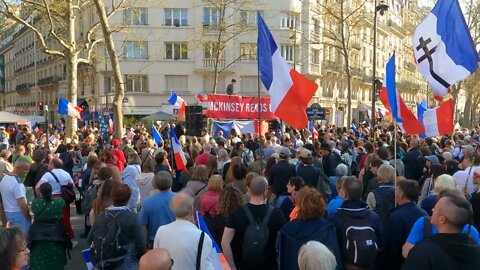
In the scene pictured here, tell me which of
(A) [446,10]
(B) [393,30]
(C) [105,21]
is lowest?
(A) [446,10]

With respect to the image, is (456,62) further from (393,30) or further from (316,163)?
(393,30)

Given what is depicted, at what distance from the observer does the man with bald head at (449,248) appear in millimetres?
3316

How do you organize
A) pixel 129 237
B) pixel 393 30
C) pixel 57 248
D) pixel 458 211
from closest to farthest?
pixel 458 211
pixel 129 237
pixel 57 248
pixel 393 30

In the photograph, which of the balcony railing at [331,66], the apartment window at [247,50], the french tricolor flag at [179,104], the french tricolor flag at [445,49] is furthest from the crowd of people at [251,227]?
the balcony railing at [331,66]

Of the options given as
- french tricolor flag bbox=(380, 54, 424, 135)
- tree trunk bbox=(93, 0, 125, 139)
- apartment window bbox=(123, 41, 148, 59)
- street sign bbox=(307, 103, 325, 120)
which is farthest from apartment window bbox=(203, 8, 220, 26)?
french tricolor flag bbox=(380, 54, 424, 135)

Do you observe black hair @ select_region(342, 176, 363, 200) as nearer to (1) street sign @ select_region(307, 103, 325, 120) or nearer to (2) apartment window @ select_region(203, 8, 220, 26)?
(1) street sign @ select_region(307, 103, 325, 120)

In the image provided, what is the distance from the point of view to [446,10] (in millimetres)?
6859

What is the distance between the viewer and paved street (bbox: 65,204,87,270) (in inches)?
315

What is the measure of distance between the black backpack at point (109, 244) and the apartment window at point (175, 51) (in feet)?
132

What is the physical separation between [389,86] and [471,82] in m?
36.6

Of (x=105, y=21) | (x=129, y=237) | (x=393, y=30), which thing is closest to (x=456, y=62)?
(x=129, y=237)

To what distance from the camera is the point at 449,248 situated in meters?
3.35

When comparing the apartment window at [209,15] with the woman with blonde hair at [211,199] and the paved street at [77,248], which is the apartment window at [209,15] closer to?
the paved street at [77,248]

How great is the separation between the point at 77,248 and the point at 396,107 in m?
5.87
